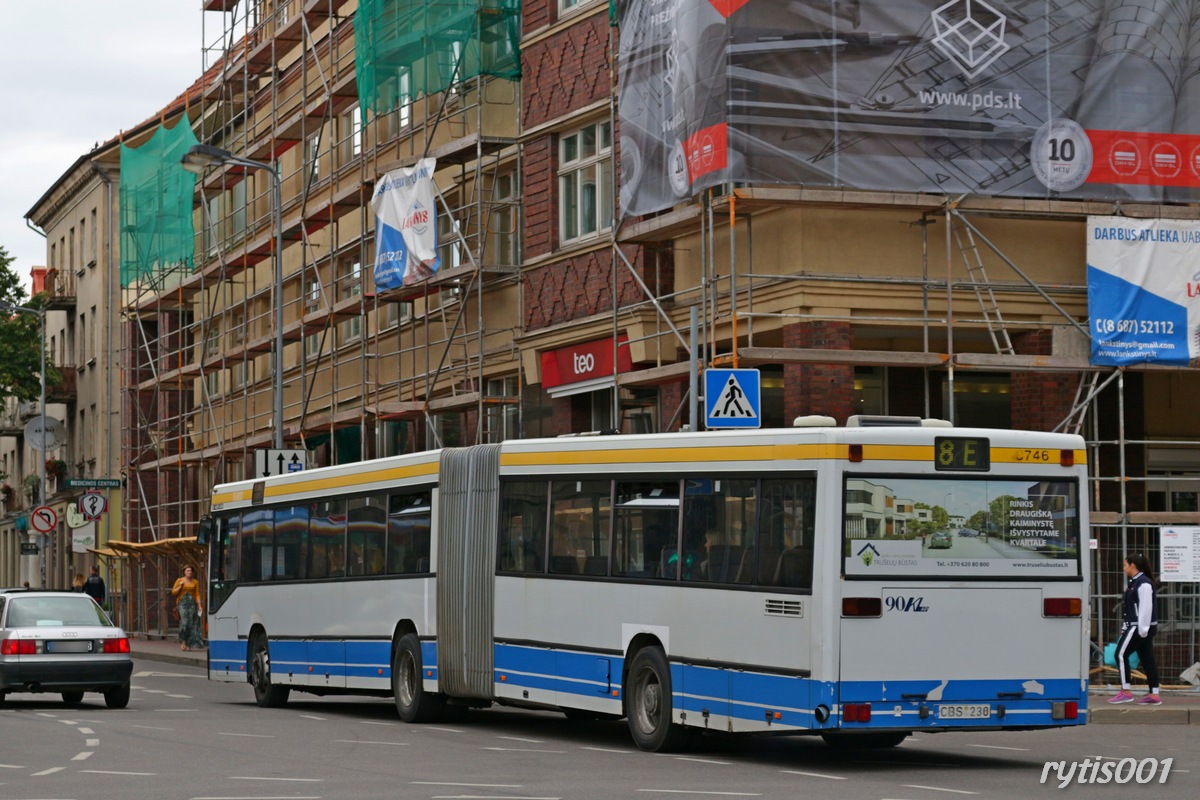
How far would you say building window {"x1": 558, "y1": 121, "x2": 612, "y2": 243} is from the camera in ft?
98.2

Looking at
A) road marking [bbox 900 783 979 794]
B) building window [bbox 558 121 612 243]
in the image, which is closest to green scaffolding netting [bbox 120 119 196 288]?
building window [bbox 558 121 612 243]

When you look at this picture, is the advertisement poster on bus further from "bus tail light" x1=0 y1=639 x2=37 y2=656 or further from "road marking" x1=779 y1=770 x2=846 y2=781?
"bus tail light" x1=0 y1=639 x2=37 y2=656

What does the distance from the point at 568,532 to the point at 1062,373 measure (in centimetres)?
877

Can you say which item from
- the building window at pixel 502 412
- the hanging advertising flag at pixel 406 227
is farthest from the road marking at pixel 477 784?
the hanging advertising flag at pixel 406 227

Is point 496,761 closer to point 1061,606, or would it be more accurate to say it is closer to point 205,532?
point 1061,606

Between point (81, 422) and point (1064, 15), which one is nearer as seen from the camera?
point (1064, 15)

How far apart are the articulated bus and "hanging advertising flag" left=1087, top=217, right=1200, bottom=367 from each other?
880cm

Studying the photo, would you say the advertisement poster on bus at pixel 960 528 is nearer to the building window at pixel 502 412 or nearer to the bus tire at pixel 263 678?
the bus tire at pixel 263 678

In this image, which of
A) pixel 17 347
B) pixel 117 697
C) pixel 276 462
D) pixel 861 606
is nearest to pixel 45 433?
pixel 17 347

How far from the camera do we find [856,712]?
15531mm

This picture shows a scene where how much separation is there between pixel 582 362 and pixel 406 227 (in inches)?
227

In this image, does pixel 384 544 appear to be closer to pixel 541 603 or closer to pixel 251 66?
pixel 541 603

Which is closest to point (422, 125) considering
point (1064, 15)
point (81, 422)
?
point (1064, 15)

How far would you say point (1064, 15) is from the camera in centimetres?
2527
